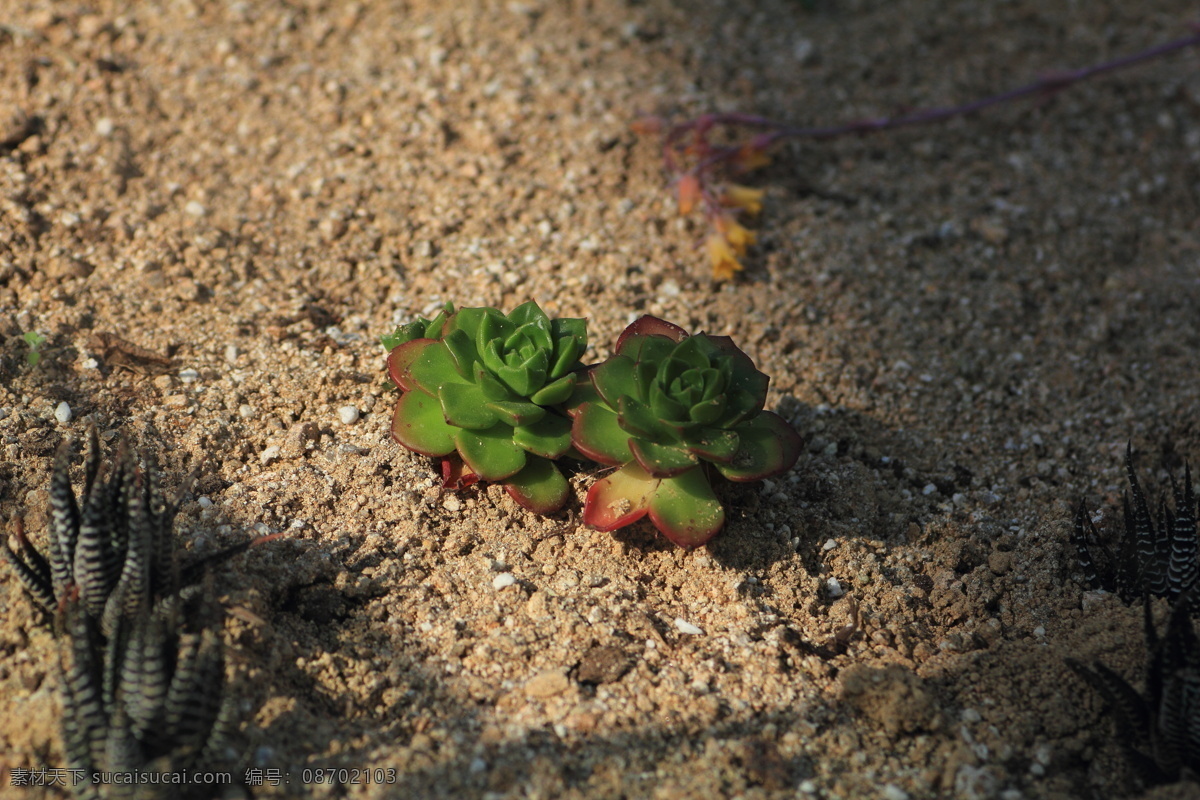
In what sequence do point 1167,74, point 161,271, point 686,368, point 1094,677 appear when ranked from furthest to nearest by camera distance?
point 1167,74 < point 161,271 < point 686,368 < point 1094,677

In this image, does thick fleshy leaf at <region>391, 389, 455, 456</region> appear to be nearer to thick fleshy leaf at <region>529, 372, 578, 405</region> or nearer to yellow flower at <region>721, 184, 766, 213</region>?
thick fleshy leaf at <region>529, 372, 578, 405</region>

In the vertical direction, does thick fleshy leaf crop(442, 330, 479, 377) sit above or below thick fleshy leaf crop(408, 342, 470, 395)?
above

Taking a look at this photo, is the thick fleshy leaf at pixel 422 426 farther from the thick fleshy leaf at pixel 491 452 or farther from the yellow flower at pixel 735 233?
the yellow flower at pixel 735 233

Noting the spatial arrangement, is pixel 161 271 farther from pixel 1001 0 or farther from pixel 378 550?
pixel 1001 0

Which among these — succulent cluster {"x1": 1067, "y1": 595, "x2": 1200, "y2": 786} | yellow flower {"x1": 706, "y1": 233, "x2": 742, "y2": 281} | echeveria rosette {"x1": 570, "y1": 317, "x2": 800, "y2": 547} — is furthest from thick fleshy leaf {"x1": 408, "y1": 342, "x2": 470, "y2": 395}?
succulent cluster {"x1": 1067, "y1": 595, "x2": 1200, "y2": 786}

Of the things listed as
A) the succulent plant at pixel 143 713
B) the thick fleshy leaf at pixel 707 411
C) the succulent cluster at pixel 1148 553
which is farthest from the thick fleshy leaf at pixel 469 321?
the succulent cluster at pixel 1148 553

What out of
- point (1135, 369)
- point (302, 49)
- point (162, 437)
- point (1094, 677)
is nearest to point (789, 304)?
point (1135, 369)

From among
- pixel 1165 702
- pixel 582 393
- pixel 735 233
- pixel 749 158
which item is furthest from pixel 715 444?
pixel 749 158
